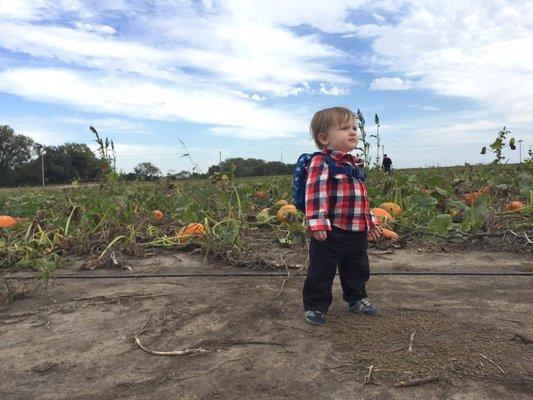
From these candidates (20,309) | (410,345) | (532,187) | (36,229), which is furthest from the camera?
(532,187)

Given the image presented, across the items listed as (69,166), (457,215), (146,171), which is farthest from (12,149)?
(457,215)

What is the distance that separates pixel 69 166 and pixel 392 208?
33524mm

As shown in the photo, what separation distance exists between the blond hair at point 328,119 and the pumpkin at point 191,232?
1.81 metres

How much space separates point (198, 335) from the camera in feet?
7.34

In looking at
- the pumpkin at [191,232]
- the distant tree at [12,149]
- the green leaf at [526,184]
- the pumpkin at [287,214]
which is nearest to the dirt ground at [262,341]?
the pumpkin at [191,232]

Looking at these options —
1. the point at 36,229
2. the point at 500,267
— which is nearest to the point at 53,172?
the point at 36,229

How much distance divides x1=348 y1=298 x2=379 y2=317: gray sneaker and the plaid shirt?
0.36 metres

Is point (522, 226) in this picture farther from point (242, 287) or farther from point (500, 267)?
point (242, 287)

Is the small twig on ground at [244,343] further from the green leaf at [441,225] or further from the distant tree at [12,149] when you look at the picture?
the distant tree at [12,149]

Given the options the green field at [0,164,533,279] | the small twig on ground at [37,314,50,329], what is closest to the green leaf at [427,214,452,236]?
the green field at [0,164,533,279]

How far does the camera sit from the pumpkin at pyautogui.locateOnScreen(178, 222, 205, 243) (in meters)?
4.18

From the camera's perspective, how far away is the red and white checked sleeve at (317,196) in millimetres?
2408

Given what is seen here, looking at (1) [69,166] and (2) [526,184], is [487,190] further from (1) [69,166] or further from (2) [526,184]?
(1) [69,166]

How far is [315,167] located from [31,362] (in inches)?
59.5
